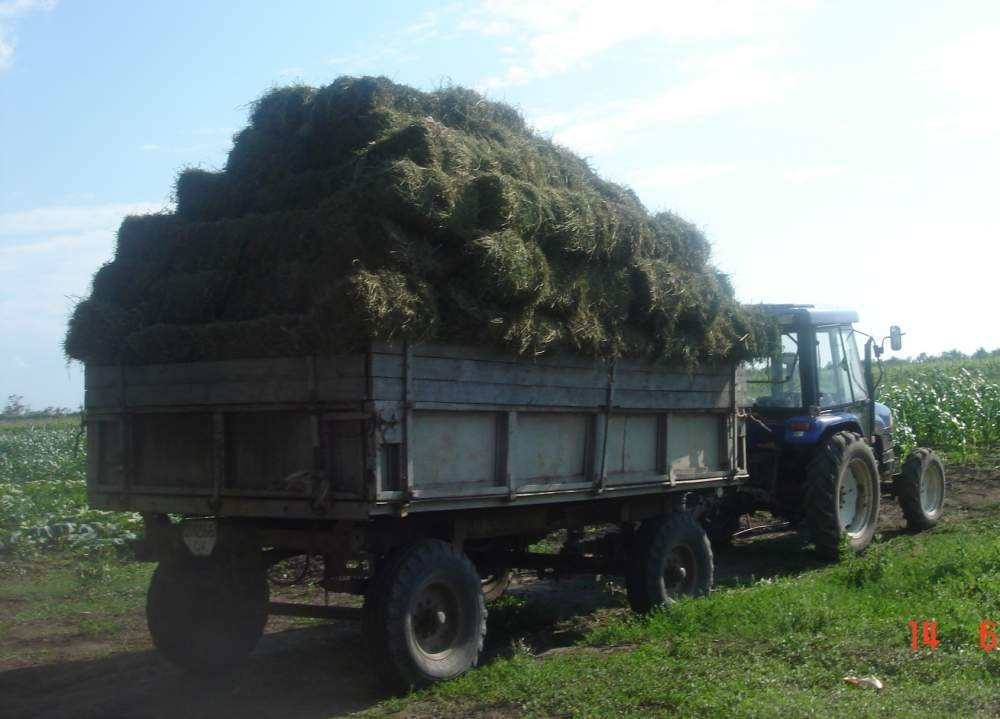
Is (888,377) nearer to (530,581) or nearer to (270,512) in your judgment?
(530,581)

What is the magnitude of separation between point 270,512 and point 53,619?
408 cm

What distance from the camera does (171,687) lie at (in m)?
7.43

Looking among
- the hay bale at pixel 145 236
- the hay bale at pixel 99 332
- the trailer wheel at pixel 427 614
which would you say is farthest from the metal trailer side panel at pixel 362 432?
the hay bale at pixel 145 236

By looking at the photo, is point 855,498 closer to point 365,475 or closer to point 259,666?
point 259,666

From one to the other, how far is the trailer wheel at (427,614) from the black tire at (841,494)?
548 centimetres

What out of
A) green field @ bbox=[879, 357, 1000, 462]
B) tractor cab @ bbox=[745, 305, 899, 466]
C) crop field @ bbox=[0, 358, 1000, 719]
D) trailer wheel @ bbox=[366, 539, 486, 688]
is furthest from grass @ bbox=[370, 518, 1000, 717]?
green field @ bbox=[879, 357, 1000, 462]

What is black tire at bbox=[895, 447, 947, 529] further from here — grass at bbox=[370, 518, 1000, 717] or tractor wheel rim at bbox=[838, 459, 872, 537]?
grass at bbox=[370, 518, 1000, 717]

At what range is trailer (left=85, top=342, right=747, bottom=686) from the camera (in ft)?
21.1

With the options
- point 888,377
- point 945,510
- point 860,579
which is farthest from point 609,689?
point 888,377

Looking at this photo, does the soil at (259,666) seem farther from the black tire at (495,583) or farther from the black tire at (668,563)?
the black tire at (668,563)

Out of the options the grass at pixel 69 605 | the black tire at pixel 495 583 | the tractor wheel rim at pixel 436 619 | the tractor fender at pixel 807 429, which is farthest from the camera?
the tractor fender at pixel 807 429

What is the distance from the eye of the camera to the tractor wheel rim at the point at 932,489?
13719 millimetres

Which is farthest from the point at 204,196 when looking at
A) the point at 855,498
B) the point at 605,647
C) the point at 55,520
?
the point at 855,498
